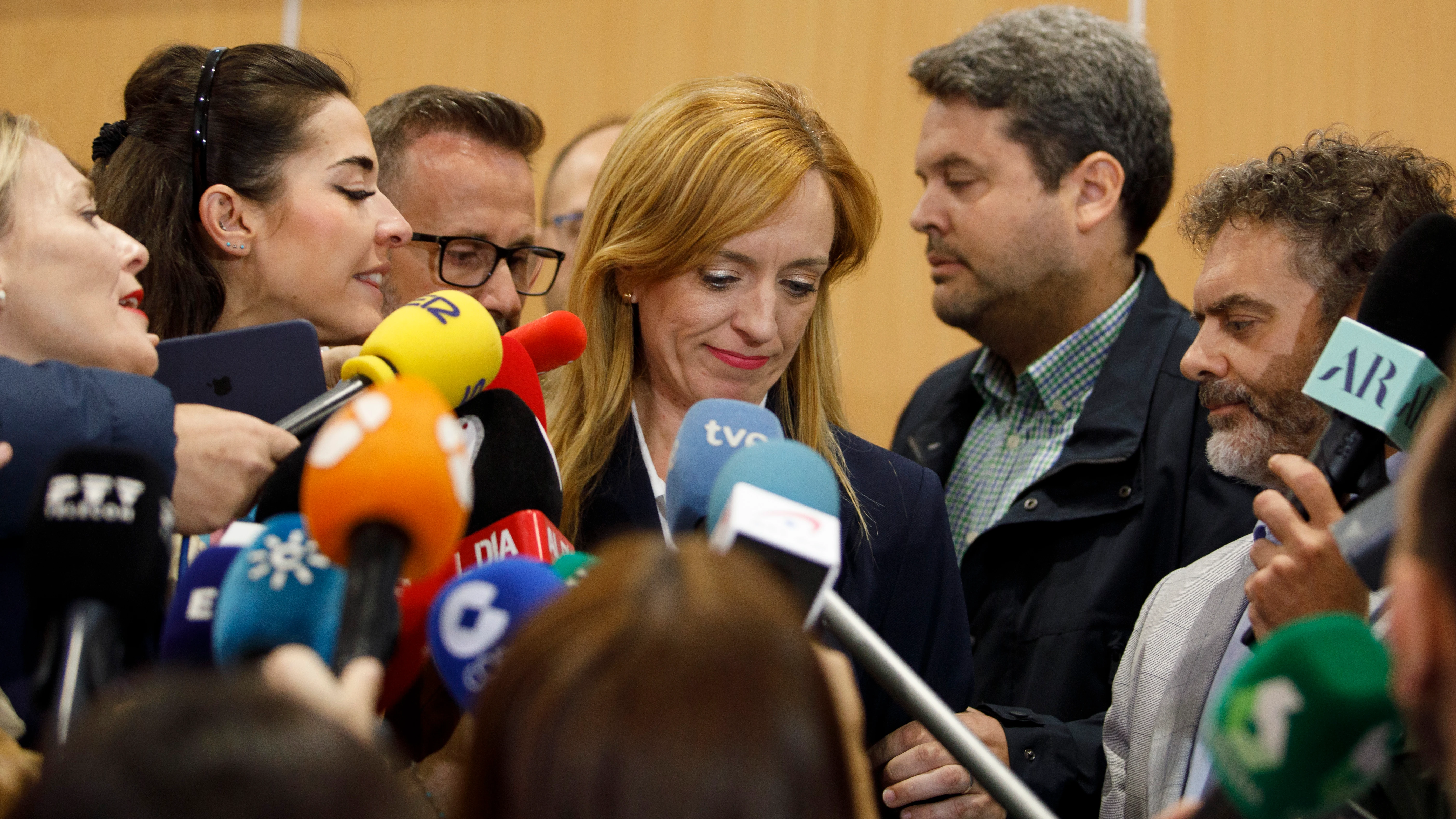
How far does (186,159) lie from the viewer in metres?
1.67

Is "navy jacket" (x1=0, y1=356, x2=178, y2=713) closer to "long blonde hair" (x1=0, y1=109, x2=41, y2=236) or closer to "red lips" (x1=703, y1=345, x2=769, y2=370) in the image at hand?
"long blonde hair" (x1=0, y1=109, x2=41, y2=236)

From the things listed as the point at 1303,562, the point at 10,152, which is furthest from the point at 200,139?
the point at 1303,562

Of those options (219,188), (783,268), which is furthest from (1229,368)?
(219,188)

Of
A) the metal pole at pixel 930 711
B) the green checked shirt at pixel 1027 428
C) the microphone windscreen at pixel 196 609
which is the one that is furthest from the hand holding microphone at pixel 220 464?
the green checked shirt at pixel 1027 428

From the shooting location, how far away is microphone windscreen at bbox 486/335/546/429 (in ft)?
4.27

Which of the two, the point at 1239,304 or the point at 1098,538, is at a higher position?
the point at 1239,304

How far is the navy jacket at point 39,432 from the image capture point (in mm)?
967

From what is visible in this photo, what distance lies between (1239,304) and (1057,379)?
2.01 ft

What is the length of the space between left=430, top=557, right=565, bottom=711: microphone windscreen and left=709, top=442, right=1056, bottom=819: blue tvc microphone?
13cm

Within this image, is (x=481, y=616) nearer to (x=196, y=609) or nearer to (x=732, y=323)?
(x=196, y=609)

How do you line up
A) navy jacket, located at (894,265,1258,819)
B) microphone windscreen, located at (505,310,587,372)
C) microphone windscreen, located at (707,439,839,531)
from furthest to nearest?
navy jacket, located at (894,265,1258,819), microphone windscreen, located at (505,310,587,372), microphone windscreen, located at (707,439,839,531)

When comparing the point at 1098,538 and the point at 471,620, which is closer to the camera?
the point at 471,620

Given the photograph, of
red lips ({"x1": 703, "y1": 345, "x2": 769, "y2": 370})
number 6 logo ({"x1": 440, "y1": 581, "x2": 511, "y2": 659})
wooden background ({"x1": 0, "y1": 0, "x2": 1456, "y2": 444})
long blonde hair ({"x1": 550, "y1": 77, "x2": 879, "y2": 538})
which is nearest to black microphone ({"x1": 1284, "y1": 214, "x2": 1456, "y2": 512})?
long blonde hair ({"x1": 550, "y1": 77, "x2": 879, "y2": 538})

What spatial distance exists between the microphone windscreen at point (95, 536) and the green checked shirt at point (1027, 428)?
1702mm
